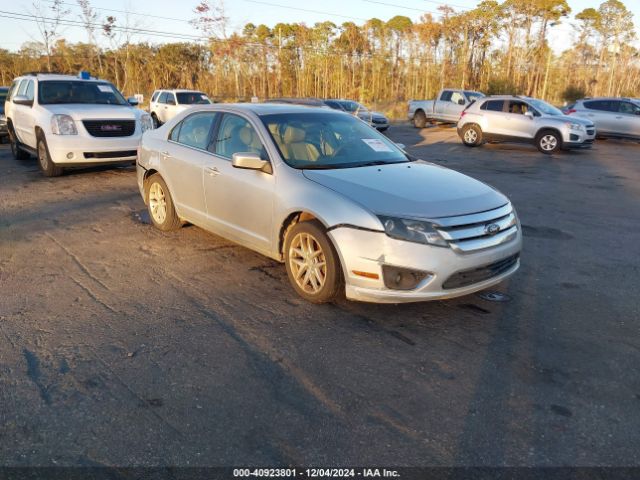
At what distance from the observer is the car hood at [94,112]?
993 cm

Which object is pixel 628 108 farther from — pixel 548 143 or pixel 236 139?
pixel 236 139

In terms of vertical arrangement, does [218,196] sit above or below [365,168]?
below

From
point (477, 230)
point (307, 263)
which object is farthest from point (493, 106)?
point (307, 263)

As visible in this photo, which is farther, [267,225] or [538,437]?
[267,225]

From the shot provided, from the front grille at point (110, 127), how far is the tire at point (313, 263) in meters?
7.08

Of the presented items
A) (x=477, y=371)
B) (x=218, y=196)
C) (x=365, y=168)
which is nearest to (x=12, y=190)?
(x=218, y=196)

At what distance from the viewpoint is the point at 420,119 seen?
25719mm

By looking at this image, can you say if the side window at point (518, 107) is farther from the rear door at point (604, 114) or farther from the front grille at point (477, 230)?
the front grille at point (477, 230)

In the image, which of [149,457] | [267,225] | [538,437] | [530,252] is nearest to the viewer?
[149,457]

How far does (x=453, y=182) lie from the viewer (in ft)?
14.9

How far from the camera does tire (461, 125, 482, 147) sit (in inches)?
701

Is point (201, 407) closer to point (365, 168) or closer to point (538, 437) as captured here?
point (538, 437)

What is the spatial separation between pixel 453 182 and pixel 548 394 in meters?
Answer: 2.01

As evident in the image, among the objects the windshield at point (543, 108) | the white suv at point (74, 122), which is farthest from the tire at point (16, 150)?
the windshield at point (543, 108)
